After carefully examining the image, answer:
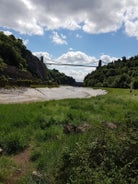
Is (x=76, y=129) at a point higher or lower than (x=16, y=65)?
lower

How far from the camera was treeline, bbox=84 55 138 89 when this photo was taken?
11719cm

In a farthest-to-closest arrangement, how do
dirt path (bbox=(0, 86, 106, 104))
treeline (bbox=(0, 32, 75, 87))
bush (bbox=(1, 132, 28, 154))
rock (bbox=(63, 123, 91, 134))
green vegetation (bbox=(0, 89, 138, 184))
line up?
treeline (bbox=(0, 32, 75, 87)), dirt path (bbox=(0, 86, 106, 104)), rock (bbox=(63, 123, 91, 134)), bush (bbox=(1, 132, 28, 154)), green vegetation (bbox=(0, 89, 138, 184))


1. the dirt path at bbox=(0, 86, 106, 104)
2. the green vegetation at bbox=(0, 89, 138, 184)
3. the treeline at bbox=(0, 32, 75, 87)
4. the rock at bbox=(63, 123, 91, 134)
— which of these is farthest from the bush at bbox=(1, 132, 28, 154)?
the treeline at bbox=(0, 32, 75, 87)

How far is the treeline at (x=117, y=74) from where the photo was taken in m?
117

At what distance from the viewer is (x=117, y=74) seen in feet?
458

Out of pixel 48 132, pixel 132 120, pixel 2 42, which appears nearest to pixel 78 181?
pixel 132 120

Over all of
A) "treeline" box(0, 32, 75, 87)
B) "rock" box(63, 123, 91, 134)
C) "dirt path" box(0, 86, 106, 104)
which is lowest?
"dirt path" box(0, 86, 106, 104)

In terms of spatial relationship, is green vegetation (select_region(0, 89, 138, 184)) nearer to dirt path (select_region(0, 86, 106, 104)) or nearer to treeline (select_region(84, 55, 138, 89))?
dirt path (select_region(0, 86, 106, 104))

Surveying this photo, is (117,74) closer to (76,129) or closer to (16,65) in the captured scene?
(16,65)

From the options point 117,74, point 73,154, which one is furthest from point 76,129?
point 117,74

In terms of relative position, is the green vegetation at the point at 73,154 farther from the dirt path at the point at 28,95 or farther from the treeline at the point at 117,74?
the treeline at the point at 117,74

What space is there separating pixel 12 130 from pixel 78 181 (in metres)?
6.31

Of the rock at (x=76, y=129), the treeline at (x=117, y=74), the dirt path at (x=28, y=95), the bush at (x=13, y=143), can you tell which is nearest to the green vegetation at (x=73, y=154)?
the bush at (x=13, y=143)

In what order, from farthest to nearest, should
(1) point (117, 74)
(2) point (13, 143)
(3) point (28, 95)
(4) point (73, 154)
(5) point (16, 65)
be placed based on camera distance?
(1) point (117, 74) < (5) point (16, 65) < (3) point (28, 95) < (2) point (13, 143) < (4) point (73, 154)
